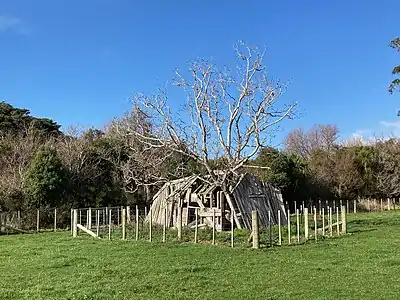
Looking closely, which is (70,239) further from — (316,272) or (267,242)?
(316,272)

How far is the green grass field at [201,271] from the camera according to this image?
893cm

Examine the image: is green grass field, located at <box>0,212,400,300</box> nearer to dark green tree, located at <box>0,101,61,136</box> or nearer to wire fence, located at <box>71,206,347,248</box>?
wire fence, located at <box>71,206,347,248</box>

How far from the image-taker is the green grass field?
8.93 meters

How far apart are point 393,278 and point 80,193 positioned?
25717 mm

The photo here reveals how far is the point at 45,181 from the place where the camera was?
96.9ft

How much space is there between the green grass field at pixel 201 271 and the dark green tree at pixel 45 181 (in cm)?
1269

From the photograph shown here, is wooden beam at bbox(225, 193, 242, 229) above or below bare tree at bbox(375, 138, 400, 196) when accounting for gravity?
below

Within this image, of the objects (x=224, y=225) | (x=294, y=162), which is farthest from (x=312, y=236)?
(x=294, y=162)

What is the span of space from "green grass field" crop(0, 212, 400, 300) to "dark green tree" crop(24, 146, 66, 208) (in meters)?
12.7

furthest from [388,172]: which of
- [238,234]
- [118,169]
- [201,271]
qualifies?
[201,271]

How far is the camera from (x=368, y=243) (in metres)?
16.6

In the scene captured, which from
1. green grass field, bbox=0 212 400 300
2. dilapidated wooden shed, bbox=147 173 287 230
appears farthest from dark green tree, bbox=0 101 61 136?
green grass field, bbox=0 212 400 300

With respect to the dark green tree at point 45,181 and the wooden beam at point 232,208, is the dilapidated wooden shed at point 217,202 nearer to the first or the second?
the wooden beam at point 232,208

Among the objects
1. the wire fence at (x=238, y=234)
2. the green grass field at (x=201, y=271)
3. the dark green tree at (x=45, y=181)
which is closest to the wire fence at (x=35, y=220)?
the dark green tree at (x=45, y=181)
